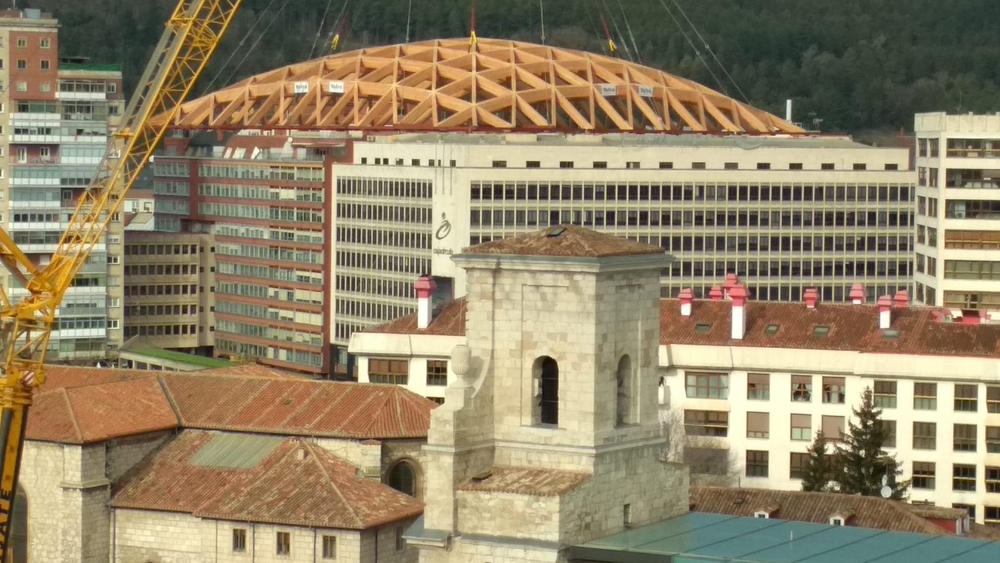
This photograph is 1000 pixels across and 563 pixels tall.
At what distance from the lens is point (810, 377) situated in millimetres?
122562

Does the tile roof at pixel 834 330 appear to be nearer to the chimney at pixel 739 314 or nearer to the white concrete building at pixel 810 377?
the white concrete building at pixel 810 377

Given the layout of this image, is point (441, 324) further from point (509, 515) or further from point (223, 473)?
point (509, 515)

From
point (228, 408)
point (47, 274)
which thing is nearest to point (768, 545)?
point (228, 408)

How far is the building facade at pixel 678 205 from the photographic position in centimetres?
18012

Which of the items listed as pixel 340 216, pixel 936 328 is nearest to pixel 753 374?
pixel 936 328

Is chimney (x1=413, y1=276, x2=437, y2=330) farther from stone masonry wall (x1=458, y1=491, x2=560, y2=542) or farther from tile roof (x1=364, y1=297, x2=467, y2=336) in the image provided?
stone masonry wall (x1=458, y1=491, x2=560, y2=542)

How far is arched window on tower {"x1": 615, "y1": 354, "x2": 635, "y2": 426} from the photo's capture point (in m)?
69.9

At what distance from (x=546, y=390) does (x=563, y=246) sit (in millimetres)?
3427

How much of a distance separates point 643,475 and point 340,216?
129717 mm

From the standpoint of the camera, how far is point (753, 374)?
12350cm

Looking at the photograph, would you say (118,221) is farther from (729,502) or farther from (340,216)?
(729,502)

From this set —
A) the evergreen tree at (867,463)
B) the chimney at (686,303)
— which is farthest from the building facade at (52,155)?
the evergreen tree at (867,463)

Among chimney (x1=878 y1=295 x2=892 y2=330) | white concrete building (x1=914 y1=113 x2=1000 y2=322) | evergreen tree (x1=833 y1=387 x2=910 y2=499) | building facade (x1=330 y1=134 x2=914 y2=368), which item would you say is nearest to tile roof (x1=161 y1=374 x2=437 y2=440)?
evergreen tree (x1=833 y1=387 x2=910 y2=499)

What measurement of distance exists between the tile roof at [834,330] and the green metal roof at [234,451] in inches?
1123
